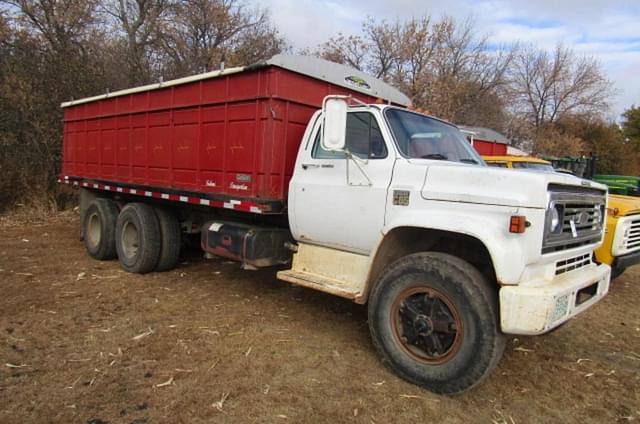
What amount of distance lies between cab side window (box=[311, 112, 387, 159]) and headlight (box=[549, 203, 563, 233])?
140cm

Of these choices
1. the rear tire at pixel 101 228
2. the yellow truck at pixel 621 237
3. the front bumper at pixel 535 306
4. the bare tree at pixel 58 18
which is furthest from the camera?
the bare tree at pixel 58 18

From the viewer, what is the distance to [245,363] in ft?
12.7

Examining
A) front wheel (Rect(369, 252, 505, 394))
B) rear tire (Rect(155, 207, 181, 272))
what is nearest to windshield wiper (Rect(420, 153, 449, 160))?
front wheel (Rect(369, 252, 505, 394))

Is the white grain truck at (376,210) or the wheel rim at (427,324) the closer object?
the white grain truck at (376,210)

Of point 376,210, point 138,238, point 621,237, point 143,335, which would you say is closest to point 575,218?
point 376,210

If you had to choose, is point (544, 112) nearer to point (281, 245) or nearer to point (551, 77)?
point (551, 77)

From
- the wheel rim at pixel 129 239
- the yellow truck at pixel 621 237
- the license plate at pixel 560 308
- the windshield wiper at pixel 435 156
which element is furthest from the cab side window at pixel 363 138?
the wheel rim at pixel 129 239

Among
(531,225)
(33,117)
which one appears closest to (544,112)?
(33,117)

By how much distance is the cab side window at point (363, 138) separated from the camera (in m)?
4.11

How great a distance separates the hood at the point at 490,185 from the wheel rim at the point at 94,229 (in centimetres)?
601

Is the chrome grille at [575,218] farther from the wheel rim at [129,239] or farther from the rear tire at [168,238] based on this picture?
the wheel rim at [129,239]

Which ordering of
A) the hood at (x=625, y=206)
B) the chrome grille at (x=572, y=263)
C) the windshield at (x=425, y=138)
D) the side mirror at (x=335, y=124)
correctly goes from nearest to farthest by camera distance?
the chrome grille at (x=572, y=263) < the side mirror at (x=335, y=124) < the windshield at (x=425, y=138) < the hood at (x=625, y=206)

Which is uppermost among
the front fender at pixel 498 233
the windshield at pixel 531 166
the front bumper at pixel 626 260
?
the windshield at pixel 531 166

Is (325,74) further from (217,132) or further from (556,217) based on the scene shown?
(556,217)
